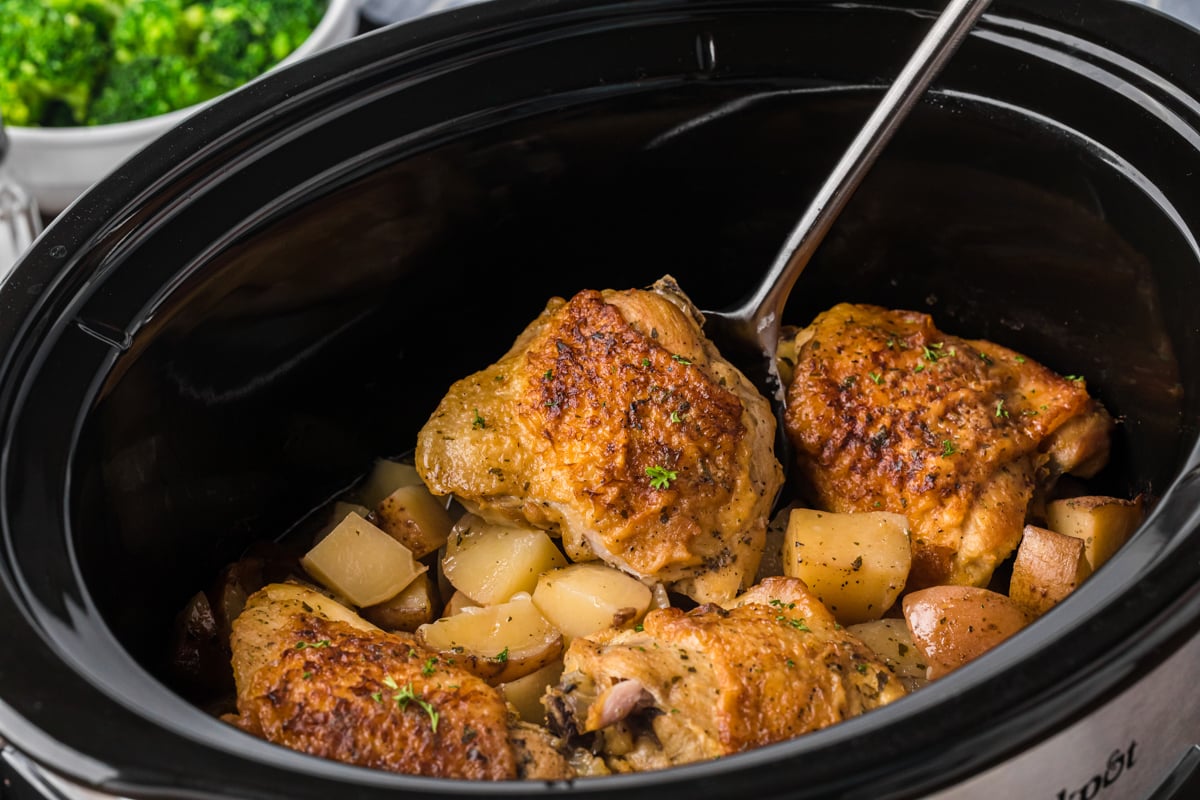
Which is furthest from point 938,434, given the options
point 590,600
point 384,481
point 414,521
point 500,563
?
point 384,481

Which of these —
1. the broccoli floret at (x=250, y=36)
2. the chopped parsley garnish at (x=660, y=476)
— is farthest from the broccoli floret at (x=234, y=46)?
the chopped parsley garnish at (x=660, y=476)

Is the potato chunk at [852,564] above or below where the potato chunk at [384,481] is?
above

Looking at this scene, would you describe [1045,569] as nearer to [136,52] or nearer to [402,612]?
[402,612]

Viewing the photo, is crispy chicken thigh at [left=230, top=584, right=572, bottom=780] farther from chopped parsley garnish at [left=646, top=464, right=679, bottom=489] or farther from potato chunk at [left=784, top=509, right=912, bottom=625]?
potato chunk at [left=784, top=509, right=912, bottom=625]

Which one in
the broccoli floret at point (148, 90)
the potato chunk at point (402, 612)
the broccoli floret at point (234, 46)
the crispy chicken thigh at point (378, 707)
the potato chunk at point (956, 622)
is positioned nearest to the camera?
the crispy chicken thigh at point (378, 707)

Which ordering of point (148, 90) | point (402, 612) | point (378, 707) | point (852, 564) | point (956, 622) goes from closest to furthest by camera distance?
point (378, 707), point (956, 622), point (852, 564), point (402, 612), point (148, 90)

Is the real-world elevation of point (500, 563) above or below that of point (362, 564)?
above

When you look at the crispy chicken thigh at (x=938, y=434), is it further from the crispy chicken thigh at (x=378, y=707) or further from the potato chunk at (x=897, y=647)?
the crispy chicken thigh at (x=378, y=707)

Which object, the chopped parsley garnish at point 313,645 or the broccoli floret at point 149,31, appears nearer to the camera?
the chopped parsley garnish at point 313,645
